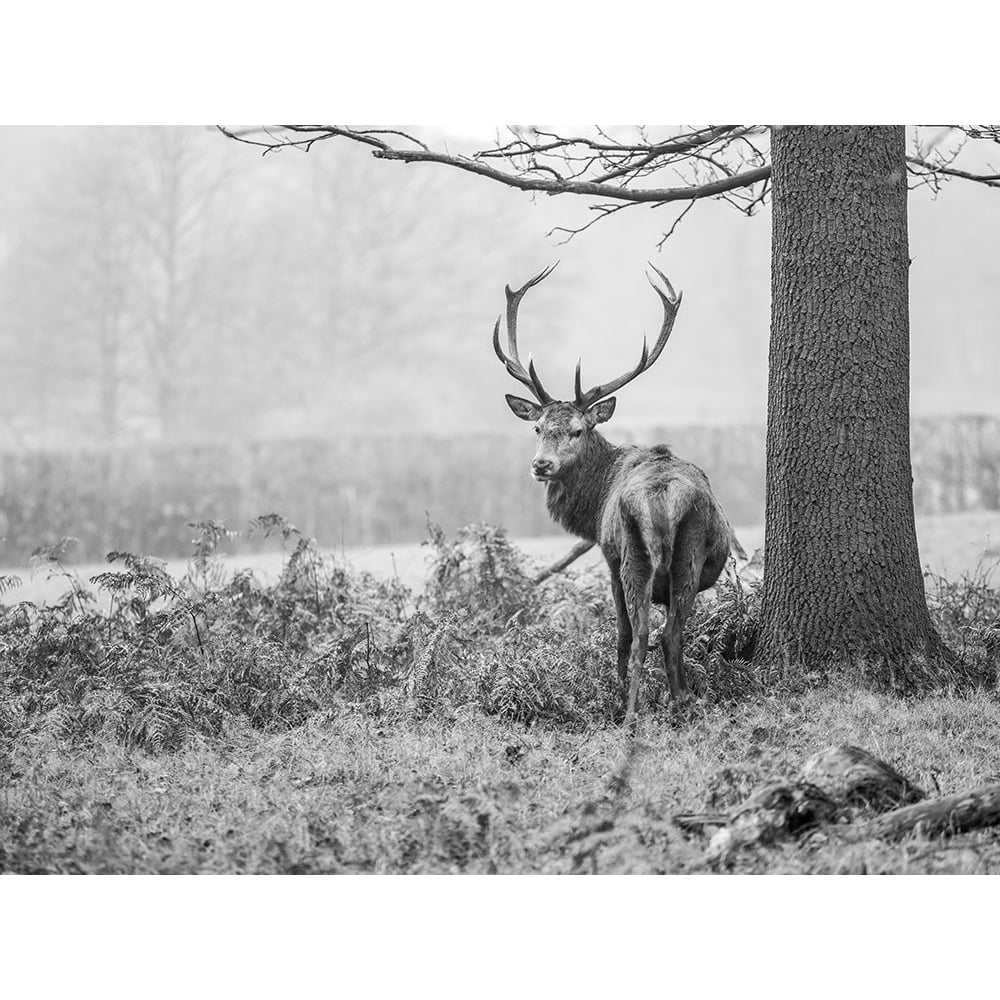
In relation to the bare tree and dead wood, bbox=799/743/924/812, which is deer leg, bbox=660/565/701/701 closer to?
the bare tree

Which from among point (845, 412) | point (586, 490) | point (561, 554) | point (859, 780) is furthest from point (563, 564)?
point (561, 554)

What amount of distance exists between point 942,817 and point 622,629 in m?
2.47

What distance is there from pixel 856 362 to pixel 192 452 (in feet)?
39.3

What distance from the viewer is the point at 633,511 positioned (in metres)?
6.64

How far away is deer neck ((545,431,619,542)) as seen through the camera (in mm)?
7363

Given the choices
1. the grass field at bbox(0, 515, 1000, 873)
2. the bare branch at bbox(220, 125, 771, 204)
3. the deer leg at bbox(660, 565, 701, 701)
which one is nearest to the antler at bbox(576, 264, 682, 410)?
the bare branch at bbox(220, 125, 771, 204)

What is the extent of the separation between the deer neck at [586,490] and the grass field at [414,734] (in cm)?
70

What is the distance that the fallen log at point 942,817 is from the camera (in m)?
4.62

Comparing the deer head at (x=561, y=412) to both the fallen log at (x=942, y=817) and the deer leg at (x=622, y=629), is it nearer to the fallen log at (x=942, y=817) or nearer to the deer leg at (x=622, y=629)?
the deer leg at (x=622, y=629)

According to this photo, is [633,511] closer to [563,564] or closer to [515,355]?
[515,355]

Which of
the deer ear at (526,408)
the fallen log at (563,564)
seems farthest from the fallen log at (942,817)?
the fallen log at (563,564)

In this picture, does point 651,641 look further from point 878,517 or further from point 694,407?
point 694,407

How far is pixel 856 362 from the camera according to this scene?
6.78 metres

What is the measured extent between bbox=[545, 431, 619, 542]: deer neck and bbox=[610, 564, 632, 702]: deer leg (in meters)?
0.57
